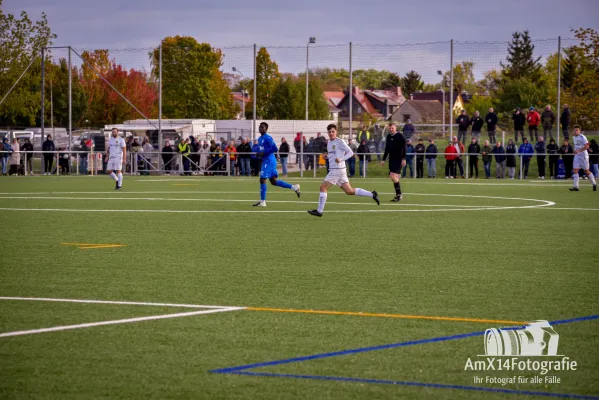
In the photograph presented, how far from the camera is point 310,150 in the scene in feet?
145

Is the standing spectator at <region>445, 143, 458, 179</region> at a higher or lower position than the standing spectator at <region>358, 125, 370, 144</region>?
lower

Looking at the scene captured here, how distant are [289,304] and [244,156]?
34.3m

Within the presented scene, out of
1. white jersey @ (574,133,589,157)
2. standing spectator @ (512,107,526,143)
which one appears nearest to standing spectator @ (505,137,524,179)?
standing spectator @ (512,107,526,143)

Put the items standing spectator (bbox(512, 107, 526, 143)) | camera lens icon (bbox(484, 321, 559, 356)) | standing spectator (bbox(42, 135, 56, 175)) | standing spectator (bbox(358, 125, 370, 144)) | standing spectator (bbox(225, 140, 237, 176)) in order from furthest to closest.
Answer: standing spectator (bbox(42, 135, 56, 175)) → standing spectator (bbox(225, 140, 237, 176)) → standing spectator (bbox(358, 125, 370, 144)) → standing spectator (bbox(512, 107, 526, 143)) → camera lens icon (bbox(484, 321, 559, 356))

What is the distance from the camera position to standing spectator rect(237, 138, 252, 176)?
42.5 m

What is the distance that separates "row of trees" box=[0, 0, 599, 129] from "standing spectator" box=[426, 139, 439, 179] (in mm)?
6002

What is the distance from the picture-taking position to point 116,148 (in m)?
29.5

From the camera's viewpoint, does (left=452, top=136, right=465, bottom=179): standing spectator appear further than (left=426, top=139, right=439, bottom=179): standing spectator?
No

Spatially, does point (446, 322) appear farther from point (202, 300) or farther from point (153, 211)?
point (153, 211)

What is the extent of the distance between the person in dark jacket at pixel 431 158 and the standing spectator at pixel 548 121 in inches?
198

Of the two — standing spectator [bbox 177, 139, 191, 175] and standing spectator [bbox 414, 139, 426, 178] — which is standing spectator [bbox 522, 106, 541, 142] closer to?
standing spectator [bbox 414, 139, 426, 178]

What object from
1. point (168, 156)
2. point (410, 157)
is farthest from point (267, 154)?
point (168, 156)

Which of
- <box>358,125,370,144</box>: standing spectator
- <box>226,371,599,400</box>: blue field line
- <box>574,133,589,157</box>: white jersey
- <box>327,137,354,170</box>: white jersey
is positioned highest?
<box>358,125,370,144</box>: standing spectator

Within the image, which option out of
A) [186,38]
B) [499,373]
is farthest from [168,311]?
[186,38]
